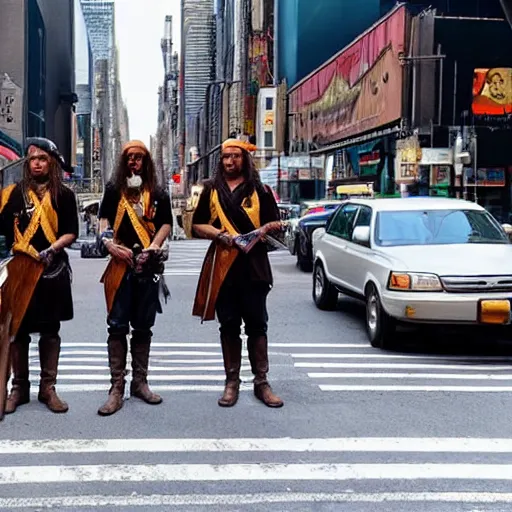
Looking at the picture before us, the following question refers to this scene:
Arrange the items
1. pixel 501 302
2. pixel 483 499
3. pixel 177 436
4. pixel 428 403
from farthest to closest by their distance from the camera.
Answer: pixel 501 302
pixel 428 403
pixel 177 436
pixel 483 499

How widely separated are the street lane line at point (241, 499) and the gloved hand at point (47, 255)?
77.5 inches

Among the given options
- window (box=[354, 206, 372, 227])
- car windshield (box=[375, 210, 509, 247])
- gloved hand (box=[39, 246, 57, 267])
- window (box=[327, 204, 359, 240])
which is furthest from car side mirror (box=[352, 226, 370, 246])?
gloved hand (box=[39, 246, 57, 267])

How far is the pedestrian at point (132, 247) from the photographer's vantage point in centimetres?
610

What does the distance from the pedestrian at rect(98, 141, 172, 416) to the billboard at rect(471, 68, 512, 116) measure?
28.5m

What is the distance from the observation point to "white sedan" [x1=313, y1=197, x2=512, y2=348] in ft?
26.9

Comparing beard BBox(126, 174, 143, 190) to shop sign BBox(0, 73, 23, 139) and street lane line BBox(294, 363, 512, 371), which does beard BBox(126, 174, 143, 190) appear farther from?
shop sign BBox(0, 73, 23, 139)

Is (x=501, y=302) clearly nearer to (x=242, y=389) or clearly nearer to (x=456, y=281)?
(x=456, y=281)

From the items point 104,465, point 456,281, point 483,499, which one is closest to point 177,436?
point 104,465

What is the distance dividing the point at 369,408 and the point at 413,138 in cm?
2736

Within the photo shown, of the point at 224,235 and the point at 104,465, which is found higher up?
the point at 224,235

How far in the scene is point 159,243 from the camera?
20.1 ft

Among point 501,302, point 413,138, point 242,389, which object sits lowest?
point 242,389

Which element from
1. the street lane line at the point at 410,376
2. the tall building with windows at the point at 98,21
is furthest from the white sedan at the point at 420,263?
the tall building with windows at the point at 98,21

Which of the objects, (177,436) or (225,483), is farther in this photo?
(177,436)
